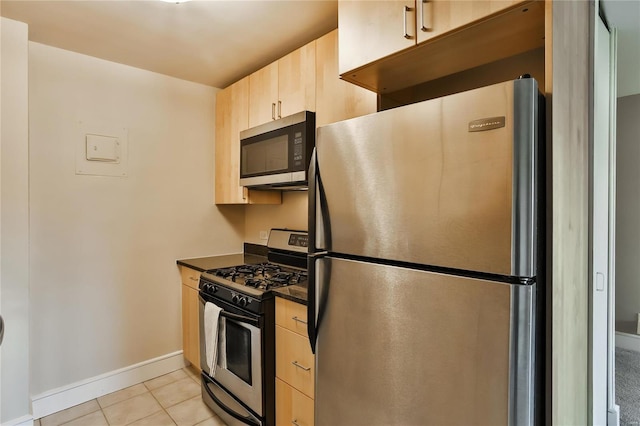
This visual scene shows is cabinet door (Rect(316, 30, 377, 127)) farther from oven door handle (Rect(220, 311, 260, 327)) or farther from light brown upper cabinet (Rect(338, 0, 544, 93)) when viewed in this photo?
oven door handle (Rect(220, 311, 260, 327))

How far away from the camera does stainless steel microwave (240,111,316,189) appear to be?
6.54 feet

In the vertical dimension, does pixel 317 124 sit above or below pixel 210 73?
below

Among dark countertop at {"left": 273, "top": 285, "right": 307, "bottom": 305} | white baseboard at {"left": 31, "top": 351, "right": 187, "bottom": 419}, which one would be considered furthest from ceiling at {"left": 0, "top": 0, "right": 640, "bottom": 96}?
white baseboard at {"left": 31, "top": 351, "right": 187, "bottom": 419}

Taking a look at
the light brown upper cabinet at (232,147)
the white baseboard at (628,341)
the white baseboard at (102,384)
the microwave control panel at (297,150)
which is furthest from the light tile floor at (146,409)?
the white baseboard at (628,341)

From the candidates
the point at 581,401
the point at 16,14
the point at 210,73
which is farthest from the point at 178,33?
the point at 581,401

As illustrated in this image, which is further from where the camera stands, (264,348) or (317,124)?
(317,124)

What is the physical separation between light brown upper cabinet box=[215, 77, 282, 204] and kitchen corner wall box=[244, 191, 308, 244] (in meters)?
0.10

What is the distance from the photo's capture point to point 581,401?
1.34 m

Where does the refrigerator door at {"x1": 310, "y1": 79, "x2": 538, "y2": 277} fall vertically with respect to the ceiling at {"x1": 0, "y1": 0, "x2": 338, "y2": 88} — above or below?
below

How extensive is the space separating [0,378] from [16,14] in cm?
206

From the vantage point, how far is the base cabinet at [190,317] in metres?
2.59

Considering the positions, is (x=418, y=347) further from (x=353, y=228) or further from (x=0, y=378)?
(x=0, y=378)

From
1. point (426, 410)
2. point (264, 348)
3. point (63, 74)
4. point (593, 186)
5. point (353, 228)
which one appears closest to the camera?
point (426, 410)

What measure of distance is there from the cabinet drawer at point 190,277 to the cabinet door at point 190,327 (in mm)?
39
